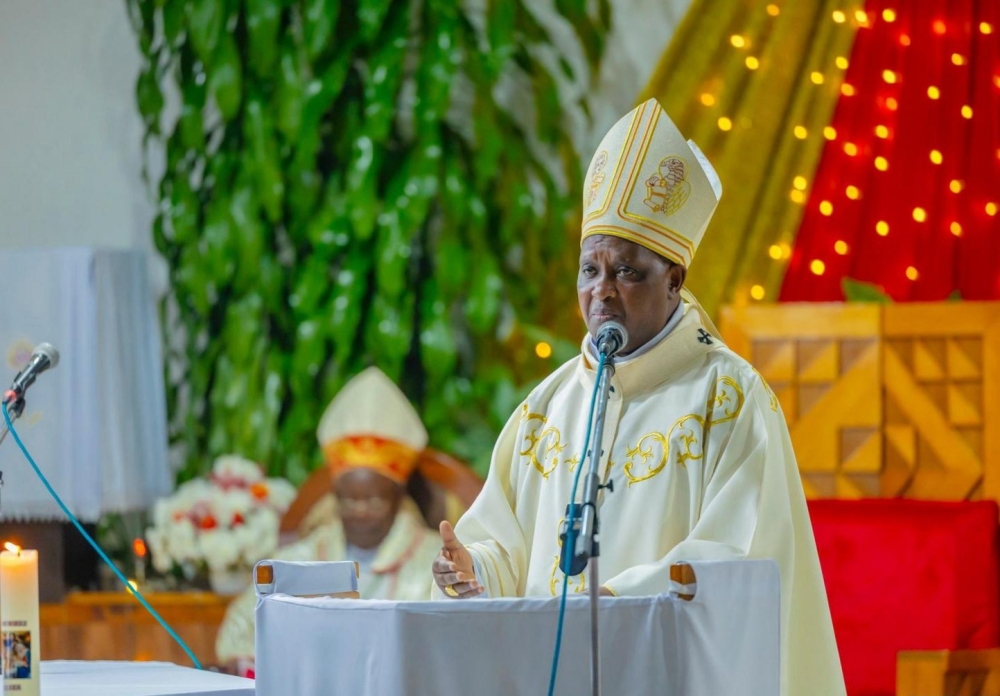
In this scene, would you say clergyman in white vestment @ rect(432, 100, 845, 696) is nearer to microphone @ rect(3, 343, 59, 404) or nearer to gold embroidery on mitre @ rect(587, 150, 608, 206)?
gold embroidery on mitre @ rect(587, 150, 608, 206)

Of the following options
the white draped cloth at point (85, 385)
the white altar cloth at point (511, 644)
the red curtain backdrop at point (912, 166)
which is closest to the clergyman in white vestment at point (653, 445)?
the white altar cloth at point (511, 644)

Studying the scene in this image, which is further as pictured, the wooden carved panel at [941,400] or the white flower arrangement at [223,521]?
the white flower arrangement at [223,521]

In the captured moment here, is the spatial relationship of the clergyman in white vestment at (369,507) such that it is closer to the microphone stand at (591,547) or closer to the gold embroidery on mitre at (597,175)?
the gold embroidery on mitre at (597,175)

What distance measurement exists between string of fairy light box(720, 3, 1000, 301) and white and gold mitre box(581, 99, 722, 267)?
2052mm

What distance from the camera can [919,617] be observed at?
3.70 meters

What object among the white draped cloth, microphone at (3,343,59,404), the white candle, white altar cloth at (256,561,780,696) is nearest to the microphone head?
microphone at (3,343,59,404)

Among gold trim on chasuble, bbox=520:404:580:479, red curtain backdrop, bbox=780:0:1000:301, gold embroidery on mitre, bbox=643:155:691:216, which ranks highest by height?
red curtain backdrop, bbox=780:0:1000:301

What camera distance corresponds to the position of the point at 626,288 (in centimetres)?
263

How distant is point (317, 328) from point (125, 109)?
4.24ft

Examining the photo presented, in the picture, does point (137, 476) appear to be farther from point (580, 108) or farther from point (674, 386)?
point (674, 386)

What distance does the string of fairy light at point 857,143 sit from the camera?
4598mm

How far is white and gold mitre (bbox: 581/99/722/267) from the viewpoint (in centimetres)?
267

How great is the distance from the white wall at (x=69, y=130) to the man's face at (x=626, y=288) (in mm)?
3468

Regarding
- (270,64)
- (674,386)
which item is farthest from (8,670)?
(270,64)
